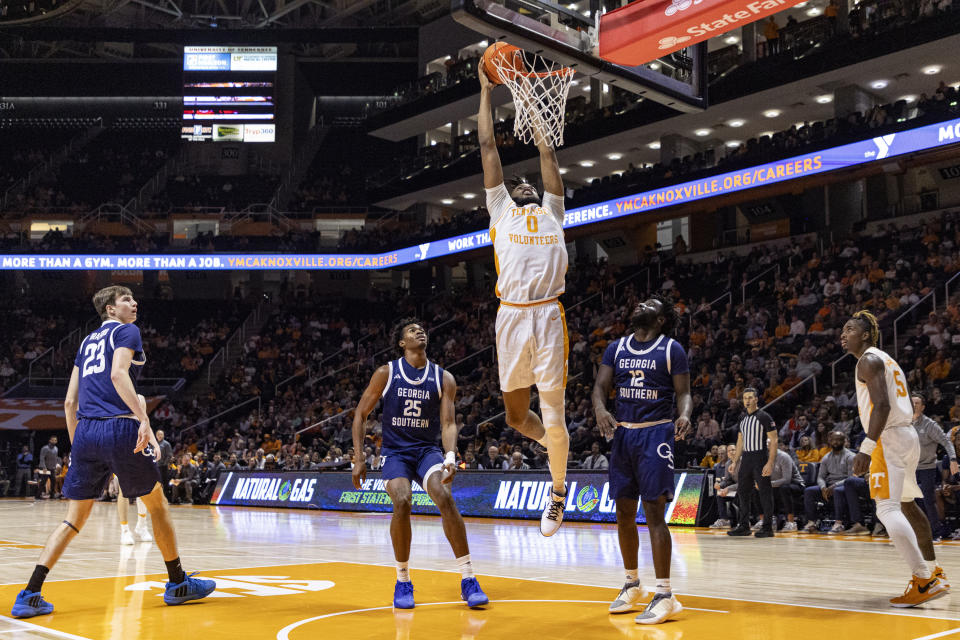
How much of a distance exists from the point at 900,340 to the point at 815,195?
8.54 m

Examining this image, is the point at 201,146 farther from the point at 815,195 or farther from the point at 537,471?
the point at 537,471

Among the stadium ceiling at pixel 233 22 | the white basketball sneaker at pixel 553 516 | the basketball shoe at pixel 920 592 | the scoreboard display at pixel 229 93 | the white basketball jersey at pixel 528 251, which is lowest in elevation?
the basketball shoe at pixel 920 592

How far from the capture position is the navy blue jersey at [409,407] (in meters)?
6.30

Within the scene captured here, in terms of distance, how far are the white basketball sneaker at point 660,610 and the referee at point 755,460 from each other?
258 inches

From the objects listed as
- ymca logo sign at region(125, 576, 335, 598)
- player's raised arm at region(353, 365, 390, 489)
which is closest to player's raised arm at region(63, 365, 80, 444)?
ymca logo sign at region(125, 576, 335, 598)

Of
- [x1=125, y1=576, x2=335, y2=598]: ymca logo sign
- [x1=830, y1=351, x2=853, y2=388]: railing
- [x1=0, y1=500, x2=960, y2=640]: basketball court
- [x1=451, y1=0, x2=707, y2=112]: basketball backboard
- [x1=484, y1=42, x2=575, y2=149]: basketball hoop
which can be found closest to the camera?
[x1=0, y1=500, x2=960, y2=640]: basketball court

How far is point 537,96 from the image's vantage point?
719 centimetres

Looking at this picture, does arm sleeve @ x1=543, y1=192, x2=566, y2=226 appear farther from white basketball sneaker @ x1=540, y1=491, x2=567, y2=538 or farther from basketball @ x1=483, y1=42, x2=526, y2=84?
white basketball sneaker @ x1=540, y1=491, x2=567, y2=538

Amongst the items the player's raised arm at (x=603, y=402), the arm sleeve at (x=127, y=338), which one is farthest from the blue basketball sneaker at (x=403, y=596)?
the arm sleeve at (x=127, y=338)

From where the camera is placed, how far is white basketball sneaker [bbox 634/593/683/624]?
17.1ft

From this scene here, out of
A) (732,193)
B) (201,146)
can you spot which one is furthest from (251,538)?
(201,146)

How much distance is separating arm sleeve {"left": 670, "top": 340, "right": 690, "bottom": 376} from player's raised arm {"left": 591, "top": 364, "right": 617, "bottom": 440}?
442mm

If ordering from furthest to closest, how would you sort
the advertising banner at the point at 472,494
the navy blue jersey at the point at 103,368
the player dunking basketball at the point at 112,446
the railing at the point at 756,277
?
the railing at the point at 756,277 < the advertising banner at the point at 472,494 < the navy blue jersey at the point at 103,368 < the player dunking basketball at the point at 112,446

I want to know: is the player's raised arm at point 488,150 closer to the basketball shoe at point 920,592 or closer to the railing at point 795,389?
the basketball shoe at point 920,592
